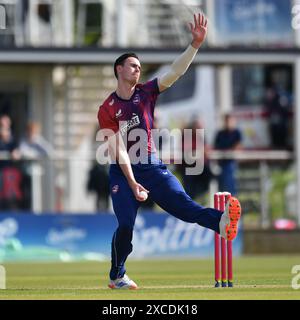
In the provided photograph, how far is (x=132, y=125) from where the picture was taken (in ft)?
38.8

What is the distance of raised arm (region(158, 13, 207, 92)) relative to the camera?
38.3ft

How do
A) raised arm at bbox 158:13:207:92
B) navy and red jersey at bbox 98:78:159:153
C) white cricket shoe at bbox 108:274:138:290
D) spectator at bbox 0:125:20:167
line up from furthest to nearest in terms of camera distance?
1. spectator at bbox 0:125:20:167
2. white cricket shoe at bbox 108:274:138:290
3. navy and red jersey at bbox 98:78:159:153
4. raised arm at bbox 158:13:207:92

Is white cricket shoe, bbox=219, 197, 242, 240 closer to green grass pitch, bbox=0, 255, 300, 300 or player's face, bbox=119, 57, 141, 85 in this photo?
green grass pitch, bbox=0, 255, 300, 300

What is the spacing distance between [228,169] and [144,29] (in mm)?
5155

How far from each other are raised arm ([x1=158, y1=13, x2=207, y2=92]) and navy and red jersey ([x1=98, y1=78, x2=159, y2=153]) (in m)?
0.13

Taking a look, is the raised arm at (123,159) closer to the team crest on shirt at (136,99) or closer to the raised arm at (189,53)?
the team crest on shirt at (136,99)

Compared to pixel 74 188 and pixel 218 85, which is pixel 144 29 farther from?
pixel 74 188

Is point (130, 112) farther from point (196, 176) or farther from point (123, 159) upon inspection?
point (196, 176)

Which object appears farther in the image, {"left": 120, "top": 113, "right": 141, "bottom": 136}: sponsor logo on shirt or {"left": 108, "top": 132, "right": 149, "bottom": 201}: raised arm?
{"left": 120, "top": 113, "right": 141, "bottom": 136}: sponsor logo on shirt

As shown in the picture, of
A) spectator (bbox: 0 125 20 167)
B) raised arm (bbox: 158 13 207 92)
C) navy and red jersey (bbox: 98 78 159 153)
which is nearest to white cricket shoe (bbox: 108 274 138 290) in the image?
navy and red jersey (bbox: 98 78 159 153)

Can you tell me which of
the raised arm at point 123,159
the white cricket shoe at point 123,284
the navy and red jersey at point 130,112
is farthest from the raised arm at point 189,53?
the white cricket shoe at point 123,284

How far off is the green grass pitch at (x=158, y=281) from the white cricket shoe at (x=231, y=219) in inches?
21.2

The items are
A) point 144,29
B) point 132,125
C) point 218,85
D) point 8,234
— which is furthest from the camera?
point 218,85
